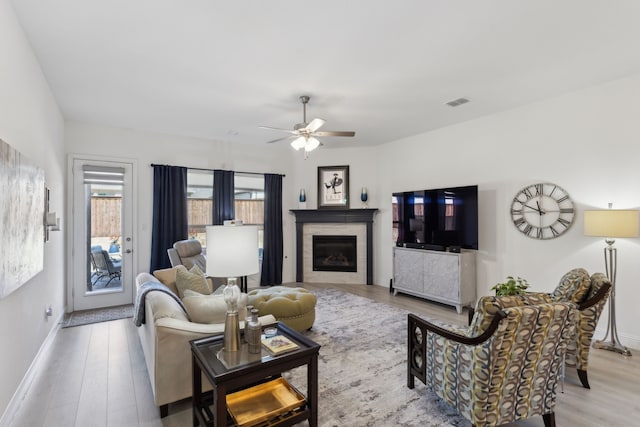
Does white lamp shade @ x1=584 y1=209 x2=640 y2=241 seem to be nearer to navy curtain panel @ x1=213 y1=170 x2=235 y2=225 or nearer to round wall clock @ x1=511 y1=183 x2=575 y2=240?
round wall clock @ x1=511 y1=183 x2=575 y2=240

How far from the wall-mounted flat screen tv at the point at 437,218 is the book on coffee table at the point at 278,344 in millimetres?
3456

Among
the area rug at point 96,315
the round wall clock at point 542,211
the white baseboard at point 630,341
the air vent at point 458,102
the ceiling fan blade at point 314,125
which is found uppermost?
the air vent at point 458,102

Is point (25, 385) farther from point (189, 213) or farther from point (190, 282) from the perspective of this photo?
point (189, 213)

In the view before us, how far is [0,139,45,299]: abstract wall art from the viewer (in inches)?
75.3

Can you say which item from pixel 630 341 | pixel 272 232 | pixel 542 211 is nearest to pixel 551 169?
pixel 542 211

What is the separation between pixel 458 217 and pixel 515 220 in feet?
2.38

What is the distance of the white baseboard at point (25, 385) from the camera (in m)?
2.14

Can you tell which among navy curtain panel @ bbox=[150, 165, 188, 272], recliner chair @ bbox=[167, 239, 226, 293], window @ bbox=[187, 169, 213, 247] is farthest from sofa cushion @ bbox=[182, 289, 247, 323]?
window @ bbox=[187, 169, 213, 247]

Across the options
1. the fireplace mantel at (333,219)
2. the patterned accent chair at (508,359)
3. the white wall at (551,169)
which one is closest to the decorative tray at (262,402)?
the patterned accent chair at (508,359)

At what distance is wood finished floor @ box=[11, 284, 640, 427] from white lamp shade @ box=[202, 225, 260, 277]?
1110mm

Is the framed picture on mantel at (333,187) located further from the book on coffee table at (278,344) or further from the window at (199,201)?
the book on coffee table at (278,344)

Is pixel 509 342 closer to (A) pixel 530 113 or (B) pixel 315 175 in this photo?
(A) pixel 530 113

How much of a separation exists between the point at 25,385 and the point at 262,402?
2029 mm

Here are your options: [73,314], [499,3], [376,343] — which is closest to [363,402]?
[376,343]
